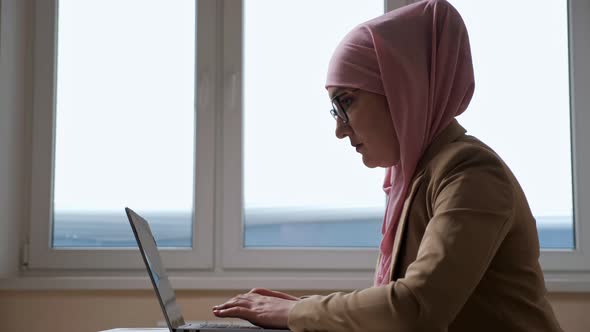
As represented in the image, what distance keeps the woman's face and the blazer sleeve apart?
0.83 feet

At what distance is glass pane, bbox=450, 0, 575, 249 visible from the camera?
2859 millimetres

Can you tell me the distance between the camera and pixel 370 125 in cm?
148

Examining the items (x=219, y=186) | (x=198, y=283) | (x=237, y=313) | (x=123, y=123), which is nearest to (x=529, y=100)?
(x=219, y=186)

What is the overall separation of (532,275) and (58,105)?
206 centimetres

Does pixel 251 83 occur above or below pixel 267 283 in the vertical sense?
above

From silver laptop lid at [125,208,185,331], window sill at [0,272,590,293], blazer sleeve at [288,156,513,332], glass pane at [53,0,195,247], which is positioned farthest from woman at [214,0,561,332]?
glass pane at [53,0,195,247]

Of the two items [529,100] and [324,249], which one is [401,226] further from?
[529,100]

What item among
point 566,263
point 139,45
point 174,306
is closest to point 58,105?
point 139,45

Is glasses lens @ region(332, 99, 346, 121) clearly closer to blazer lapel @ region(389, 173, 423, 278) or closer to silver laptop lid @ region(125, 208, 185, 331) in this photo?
blazer lapel @ region(389, 173, 423, 278)

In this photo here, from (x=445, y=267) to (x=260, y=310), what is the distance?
0.36m

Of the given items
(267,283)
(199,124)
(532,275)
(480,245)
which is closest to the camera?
(480,245)

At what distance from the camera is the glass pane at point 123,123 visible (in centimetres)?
285

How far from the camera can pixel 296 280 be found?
2.64 metres

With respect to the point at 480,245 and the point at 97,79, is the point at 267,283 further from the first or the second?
the point at 480,245
